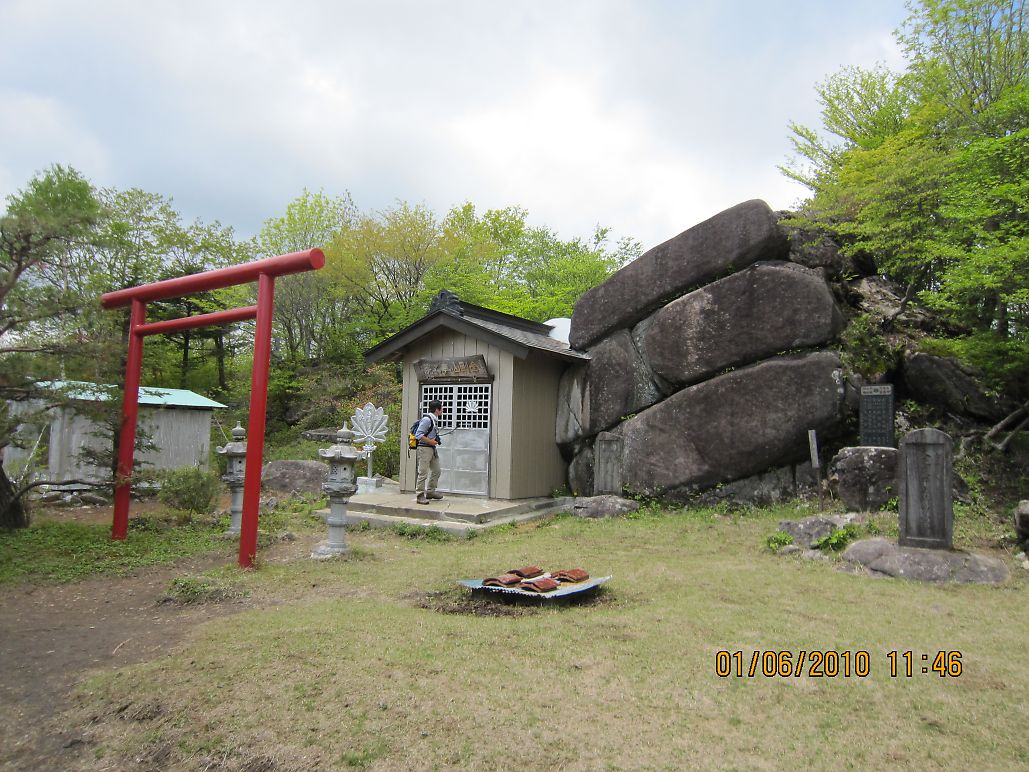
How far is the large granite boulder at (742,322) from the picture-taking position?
34.4 ft

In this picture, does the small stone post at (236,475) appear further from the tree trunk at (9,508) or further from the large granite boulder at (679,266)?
the large granite boulder at (679,266)

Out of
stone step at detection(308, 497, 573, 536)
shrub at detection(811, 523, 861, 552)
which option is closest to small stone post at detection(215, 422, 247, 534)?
stone step at detection(308, 497, 573, 536)

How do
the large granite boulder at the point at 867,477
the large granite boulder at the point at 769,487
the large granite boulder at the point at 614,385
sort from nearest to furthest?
the large granite boulder at the point at 867,477
the large granite boulder at the point at 769,487
the large granite boulder at the point at 614,385

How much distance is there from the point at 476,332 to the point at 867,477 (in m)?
6.83

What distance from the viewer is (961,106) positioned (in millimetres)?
12875

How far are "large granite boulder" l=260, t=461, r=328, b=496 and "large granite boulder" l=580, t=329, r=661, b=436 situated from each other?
638 centimetres

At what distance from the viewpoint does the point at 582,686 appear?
372 cm

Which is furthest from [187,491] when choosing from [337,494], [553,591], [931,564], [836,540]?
[931,564]

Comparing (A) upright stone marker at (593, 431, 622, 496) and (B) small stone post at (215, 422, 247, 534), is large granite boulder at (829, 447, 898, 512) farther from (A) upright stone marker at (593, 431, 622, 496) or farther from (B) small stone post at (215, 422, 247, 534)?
(B) small stone post at (215, 422, 247, 534)

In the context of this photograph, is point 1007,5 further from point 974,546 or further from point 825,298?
point 974,546

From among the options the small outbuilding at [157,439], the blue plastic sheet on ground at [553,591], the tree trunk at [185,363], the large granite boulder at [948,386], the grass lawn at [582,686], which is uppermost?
the tree trunk at [185,363]

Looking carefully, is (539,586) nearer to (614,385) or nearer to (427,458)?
(427,458)

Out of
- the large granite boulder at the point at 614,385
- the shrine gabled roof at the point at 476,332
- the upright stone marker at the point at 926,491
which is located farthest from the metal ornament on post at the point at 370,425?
the upright stone marker at the point at 926,491

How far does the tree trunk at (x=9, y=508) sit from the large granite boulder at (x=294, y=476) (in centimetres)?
599
